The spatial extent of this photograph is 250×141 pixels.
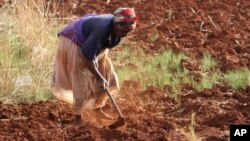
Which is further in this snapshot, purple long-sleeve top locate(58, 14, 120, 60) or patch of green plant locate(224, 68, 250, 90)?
patch of green plant locate(224, 68, 250, 90)

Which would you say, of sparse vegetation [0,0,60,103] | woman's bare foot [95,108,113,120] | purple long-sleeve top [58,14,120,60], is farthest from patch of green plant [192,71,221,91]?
purple long-sleeve top [58,14,120,60]

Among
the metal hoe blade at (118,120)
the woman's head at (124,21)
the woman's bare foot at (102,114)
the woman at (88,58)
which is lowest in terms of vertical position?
the woman's bare foot at (102,114)

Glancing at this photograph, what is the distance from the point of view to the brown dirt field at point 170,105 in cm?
612

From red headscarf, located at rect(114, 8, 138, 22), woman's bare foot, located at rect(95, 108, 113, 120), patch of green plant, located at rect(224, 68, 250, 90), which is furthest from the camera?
patch of green plant, located at rect(224, 68, 250, 90)

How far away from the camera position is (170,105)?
6996 mm

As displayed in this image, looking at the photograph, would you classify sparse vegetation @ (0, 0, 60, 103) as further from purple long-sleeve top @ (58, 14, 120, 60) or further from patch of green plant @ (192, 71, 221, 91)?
patch of green plant @ (192, 71, 221, 91)

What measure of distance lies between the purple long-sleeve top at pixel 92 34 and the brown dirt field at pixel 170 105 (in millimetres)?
636

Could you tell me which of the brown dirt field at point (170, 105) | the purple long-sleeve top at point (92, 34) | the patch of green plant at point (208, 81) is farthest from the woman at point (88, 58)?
the patch of green plant at point (208, 81)

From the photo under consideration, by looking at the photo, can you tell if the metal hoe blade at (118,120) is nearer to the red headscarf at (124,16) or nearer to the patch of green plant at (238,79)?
the red headscarf at (124,16)

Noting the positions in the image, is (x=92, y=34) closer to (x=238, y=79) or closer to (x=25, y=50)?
(x=238, y=79)

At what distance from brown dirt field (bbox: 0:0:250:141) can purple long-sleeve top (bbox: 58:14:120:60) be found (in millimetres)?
636

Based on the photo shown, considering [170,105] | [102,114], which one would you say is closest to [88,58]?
[102,114]

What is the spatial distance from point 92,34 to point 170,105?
1339 millimetres

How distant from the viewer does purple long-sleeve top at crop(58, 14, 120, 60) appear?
5.95 meters
